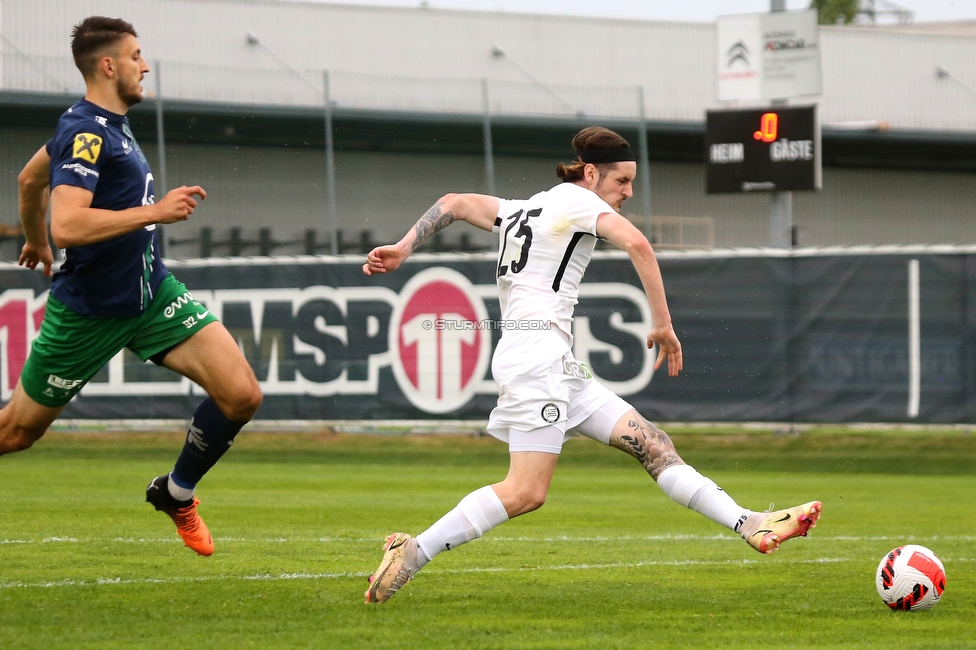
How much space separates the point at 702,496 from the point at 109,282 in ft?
9.68

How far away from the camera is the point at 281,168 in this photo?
60.0ft

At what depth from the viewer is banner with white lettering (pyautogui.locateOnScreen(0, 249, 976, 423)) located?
13742mm

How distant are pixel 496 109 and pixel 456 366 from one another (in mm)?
7891

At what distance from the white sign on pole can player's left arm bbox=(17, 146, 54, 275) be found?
10.7m

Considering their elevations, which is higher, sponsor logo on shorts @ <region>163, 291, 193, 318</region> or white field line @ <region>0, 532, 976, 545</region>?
sponsor logo on shorts @ <region>163, 291, 193, 318</region>

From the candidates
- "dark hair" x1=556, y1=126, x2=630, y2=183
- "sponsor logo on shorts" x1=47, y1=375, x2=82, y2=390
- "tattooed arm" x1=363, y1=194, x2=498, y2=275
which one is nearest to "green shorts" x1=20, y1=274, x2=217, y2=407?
"sponsor logo on shorts" x1=47, y1=375, x2=82, y2=390

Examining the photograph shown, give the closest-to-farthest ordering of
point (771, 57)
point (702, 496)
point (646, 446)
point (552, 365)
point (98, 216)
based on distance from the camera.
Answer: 1. point (98, 216)
2. point (552, 365)
3. point (702, 496)
4. point (646, 446)
5. point (771, 57)

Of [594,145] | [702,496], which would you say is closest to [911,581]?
[702,496]

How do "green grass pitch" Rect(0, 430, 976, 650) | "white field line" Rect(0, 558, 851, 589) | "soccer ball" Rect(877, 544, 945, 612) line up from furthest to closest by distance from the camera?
1. "white field line" Rect(0, 558, 851, 589)
2. "soccer ball" Rect(877, 544, 945, 612)
3. "green grass pitch" Rect(0, 430, 976, 650)

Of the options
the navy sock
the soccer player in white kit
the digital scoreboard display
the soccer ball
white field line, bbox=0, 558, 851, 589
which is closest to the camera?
the soccer player in white kit

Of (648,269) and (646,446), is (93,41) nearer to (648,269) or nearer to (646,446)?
(648,269)

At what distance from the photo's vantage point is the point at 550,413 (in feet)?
18.9

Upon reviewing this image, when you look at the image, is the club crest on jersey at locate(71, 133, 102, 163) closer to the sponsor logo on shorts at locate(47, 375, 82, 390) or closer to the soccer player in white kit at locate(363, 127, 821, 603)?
the sponsor logo on shorts at locate(47, 375, 82, 390)

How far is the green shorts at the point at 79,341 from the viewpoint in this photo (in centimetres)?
613
